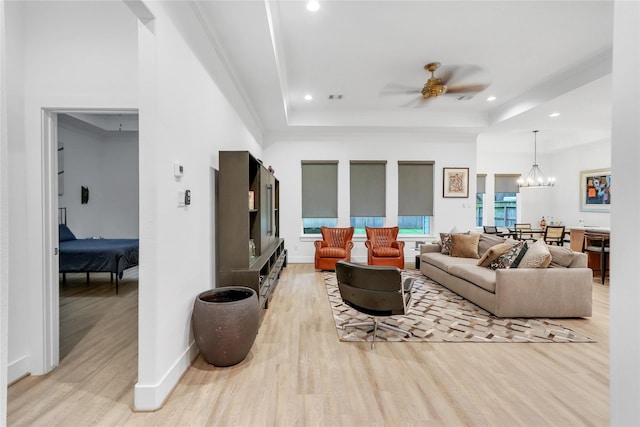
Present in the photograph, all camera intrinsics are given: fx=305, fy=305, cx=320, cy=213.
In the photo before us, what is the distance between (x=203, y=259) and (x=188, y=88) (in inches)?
59.2

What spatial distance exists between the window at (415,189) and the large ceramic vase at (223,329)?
5459mm

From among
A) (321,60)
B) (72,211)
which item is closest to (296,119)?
(321,60)

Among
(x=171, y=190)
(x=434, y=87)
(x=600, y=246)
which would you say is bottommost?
(x=600, y=246)

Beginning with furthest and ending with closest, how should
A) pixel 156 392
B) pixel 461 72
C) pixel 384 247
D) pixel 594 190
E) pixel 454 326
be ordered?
pixel 594 190 < pixel 384 247 < pixel 461 72 < pixel 454 326 < pixel 156 392

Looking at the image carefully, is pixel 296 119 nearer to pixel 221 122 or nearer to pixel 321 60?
pixel 321 60

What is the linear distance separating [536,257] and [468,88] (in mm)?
3094

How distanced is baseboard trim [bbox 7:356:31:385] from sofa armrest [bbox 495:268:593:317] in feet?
14.6

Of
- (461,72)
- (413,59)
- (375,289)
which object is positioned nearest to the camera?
(375,289)

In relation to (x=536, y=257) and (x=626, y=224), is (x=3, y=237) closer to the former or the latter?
(x=626, y=224)

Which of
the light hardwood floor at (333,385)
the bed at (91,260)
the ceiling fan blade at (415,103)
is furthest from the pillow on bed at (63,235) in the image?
the ceiling fan blade at (415,103)

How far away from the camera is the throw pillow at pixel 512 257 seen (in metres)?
3.76

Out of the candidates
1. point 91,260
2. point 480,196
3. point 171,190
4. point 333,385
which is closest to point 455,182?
point 480,196

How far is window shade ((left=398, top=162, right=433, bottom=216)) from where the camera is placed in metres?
7.21

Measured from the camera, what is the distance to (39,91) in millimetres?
2334
